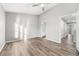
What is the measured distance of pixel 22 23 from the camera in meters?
2.01

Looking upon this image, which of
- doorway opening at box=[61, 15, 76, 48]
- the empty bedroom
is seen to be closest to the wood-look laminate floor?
the empty bedroom

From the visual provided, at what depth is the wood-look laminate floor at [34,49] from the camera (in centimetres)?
195

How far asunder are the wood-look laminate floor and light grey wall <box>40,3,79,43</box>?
16 cm

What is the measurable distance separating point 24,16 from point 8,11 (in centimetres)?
35

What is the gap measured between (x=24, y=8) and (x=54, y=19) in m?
0.70

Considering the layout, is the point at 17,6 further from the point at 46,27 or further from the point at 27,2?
the point at 46,27

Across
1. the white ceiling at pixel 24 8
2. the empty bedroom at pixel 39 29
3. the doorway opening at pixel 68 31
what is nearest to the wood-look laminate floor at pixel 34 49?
the empty bedroom at pixel 39 29

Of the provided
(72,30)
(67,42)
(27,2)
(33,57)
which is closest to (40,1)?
(27,2)

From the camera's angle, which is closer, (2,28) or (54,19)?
(2,28)

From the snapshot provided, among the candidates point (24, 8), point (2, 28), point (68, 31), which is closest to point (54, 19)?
point (68, 31)

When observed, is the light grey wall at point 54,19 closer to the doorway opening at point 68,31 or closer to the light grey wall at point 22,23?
the doorway opening at point 68,31

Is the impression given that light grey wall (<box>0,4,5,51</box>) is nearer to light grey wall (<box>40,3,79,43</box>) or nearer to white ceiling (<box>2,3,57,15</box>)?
white ceiling (<box>2,3,57,15</box>)

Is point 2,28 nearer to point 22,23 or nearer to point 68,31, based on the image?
point 22,23

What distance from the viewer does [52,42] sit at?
2049mm
